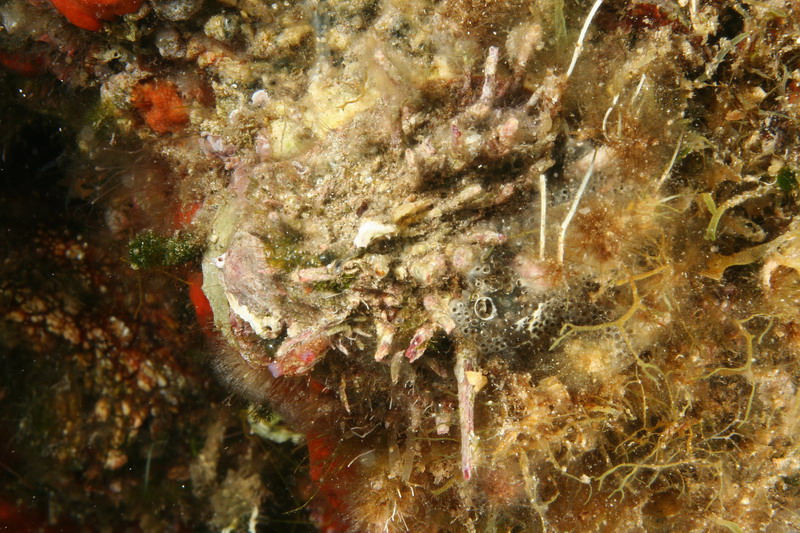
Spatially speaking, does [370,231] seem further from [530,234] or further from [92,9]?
[92,9]

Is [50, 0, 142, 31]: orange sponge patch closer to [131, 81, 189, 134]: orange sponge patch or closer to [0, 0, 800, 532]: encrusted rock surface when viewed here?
[0, 0, 800, 532]: encrusted rock surface

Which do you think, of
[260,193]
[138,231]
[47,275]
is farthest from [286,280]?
[47,275]

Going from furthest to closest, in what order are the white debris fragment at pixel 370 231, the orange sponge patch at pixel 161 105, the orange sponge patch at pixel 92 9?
the orange sponge patch at pixel 161 105
the orange sponge patch at pixel 92 9
the white debris fragment at pixel 370 231

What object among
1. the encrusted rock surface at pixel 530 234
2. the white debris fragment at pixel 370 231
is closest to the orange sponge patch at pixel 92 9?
the encrusted rock surface at pixel 530 234

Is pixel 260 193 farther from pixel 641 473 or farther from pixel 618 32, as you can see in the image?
pixel 641 473

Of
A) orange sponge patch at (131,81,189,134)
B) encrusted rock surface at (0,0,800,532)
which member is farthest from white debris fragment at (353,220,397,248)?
orange sponge patch at (131,81,189,134)

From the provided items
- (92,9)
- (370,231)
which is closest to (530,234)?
(370,231)

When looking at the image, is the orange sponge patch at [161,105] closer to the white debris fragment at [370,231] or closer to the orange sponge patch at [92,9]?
the orange sponge patch at [92,9]

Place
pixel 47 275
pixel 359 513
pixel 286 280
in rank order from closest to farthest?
pixel 286 280
pixel 359 513
pixel 47 275

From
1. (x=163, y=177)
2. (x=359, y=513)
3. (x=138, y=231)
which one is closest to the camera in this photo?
(x=359, y=513)
